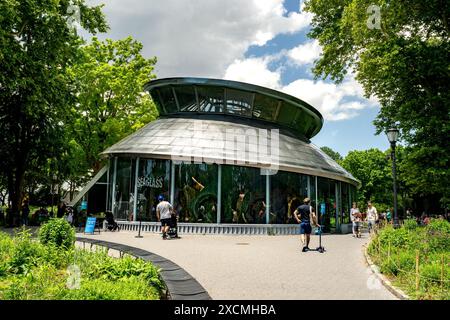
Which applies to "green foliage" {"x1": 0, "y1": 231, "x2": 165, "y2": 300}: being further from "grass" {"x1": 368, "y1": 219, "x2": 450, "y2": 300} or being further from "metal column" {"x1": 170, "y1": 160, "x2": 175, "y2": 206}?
"metal column" {"x1": 170, "y1": 160, "x2": 175, "y2": 206}

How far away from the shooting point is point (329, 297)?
6.00 metres

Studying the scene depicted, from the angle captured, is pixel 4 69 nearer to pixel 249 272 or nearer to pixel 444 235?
pixel 249 272

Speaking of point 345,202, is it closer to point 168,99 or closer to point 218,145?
point 218,145

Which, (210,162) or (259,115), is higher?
(259,115)

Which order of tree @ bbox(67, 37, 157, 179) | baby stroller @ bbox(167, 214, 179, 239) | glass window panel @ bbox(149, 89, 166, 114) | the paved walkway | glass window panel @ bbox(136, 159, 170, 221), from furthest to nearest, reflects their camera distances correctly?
tree @ bbox(67, 37, 157, 179)
glass window panel @ bbox(149, 89, 166, 114)
glass window panel @ bbox(136, 159, 170, 221)
baby stroller @ bbox(167, 214, 179, 239)
the paved walkway

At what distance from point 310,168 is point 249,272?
12455 millimetres

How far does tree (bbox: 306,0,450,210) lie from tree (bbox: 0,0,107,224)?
16193 mm

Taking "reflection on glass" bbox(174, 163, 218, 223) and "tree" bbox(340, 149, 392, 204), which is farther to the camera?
"tree" bbox(340, 149, 392, 204)

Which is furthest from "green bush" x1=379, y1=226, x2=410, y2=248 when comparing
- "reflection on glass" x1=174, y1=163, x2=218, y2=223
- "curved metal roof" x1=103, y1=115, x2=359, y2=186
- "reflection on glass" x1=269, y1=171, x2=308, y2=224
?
"reflection on glass" x1=174, y1=163, x2=218, y2=223

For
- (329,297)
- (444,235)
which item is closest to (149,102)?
(444,235)

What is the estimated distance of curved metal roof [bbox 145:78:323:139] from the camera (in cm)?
2197

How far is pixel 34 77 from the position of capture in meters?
16.1

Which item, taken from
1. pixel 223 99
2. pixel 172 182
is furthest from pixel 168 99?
pixel 172 182

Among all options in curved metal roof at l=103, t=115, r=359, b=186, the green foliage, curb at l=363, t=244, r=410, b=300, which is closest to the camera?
the green foliage
